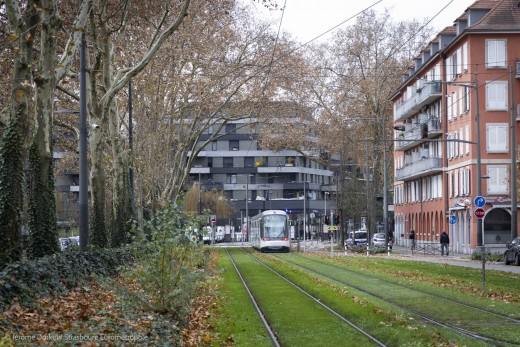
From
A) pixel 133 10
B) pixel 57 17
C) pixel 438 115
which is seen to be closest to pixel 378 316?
pixel 57 17

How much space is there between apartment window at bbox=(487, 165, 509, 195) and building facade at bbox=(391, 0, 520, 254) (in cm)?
7

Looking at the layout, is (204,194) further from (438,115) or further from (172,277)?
(172,277)

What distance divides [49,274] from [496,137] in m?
50.3

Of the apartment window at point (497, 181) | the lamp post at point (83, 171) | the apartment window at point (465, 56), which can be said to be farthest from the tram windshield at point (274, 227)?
the lamp post at point (83, 171)

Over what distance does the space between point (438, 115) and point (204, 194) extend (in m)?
44.4

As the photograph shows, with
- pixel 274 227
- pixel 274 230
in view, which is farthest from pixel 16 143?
pixel 274 230

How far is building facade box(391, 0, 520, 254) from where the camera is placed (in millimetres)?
64125

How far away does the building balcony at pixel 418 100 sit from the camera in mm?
74375

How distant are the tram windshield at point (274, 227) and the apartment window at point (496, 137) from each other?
16.3 m

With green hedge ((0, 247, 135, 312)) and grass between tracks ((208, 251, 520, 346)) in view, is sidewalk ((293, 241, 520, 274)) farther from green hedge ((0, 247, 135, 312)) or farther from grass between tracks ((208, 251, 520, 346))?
green hedge ((0, 247, 135, 312))

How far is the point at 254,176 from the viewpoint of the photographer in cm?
13062

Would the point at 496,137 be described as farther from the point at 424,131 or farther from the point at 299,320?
the point at 299,320

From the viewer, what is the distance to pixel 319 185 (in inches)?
5453

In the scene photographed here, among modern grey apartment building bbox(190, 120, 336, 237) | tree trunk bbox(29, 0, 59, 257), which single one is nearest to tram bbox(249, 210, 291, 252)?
tree trunk bbox(29, 0, 59, 257)
